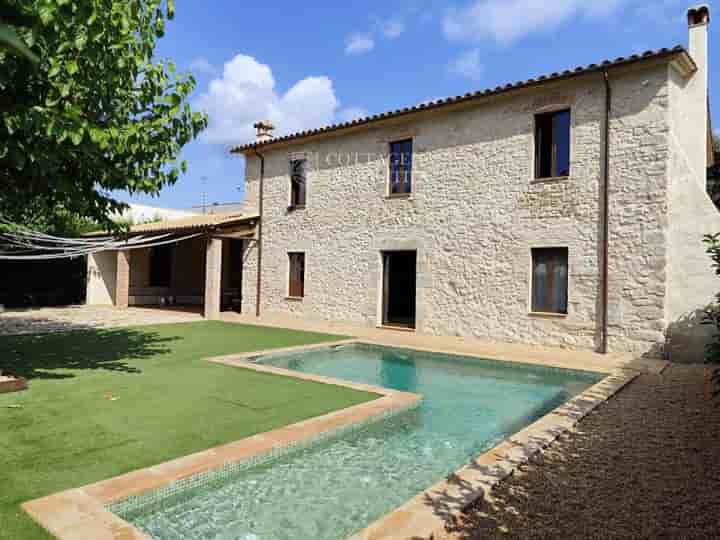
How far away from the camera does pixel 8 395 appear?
6.31 meters

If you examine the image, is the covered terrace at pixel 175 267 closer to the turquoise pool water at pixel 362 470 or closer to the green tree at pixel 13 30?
the turquoise pool water at pixel 362 470

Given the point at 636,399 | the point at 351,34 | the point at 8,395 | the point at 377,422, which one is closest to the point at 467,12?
the point at 351,34

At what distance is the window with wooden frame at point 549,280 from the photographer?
11.7m

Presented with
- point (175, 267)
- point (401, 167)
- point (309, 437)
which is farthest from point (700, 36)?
point (175, 267)

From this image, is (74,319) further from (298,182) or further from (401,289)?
(401,289)

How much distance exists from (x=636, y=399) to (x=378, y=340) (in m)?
6.56

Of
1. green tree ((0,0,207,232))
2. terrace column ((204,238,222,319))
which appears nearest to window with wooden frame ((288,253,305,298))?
terrace column ((204,238,222,319))

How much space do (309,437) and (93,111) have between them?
497 cm

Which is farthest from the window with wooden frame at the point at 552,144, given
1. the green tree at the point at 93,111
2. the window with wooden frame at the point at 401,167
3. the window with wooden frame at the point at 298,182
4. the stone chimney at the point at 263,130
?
the stone chimney at the point at 263,130

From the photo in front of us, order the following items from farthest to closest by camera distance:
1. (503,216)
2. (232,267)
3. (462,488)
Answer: (232,267), (503,216), (462,488)

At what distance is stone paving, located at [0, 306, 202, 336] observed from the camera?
13568mm

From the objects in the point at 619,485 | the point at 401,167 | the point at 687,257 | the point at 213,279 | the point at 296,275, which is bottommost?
the point at 619,485

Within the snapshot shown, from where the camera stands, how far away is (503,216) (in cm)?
1254

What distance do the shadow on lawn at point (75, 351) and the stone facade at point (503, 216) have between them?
631 centimetres
